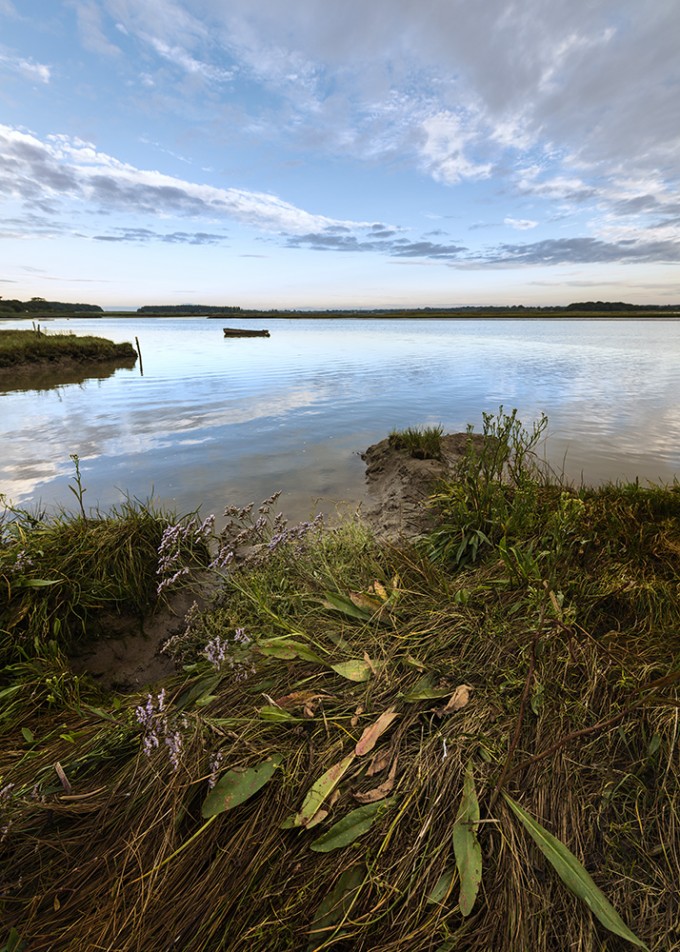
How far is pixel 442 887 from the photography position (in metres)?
1.46

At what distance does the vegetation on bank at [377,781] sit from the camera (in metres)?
1.42

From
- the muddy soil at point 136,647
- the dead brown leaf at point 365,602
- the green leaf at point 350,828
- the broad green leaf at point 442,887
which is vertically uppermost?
the dead brown leaf at point 365,602

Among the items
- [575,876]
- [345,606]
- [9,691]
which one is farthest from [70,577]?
[575,876]

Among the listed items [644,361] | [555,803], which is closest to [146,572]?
[555,803]

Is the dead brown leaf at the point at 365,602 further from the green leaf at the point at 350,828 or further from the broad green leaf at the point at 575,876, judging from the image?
the broad green leaf at the point at 575,876

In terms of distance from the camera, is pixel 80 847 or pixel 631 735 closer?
pixel 80 847

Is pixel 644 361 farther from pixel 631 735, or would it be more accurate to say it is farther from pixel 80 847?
pixel 80 847

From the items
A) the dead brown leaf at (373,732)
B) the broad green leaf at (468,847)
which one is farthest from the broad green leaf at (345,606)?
the broad green leaf at (468,847)

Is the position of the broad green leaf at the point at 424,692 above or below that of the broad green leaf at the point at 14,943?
above

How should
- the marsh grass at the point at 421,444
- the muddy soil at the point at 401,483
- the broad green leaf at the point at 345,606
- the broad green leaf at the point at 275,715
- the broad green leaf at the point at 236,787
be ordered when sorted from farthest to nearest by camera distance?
the marsh grass at the point at 421,444
the muddy soil at the point at 401,483
the broad green leaf at the point at 345,606
the broad green leaf at the point at 275,715
the broad green leaf at the point at 236,787

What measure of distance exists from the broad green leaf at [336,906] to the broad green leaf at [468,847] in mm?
352

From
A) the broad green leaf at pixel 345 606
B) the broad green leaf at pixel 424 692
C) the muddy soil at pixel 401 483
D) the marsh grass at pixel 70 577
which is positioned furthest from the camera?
the muddy soil at pixel 401 483

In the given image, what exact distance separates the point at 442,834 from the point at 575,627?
4.64 ft

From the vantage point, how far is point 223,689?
2303 mm
